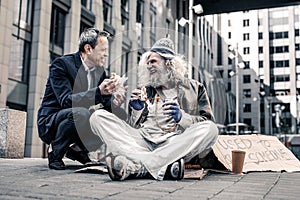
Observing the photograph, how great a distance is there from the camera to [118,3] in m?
20.2

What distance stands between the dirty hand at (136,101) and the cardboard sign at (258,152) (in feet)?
4.41

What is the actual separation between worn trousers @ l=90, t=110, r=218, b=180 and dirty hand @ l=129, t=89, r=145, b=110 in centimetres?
20

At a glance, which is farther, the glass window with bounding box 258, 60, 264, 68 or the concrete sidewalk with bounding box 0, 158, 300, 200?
the glass window with bounding box 258, 60, 264, 68

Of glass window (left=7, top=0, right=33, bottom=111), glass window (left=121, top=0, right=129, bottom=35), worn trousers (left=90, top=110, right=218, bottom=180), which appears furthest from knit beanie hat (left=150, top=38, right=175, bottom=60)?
glass window (left=121, top=0, right=129, bottom=35)

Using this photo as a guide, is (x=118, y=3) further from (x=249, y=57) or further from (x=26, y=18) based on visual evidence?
(x=249, y=57)

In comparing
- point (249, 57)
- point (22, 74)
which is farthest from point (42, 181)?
point (249, 57)

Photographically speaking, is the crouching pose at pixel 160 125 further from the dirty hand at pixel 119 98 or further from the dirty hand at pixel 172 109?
the dirty hand at pixel 119 98

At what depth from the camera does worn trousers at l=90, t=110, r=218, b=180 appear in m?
3.34

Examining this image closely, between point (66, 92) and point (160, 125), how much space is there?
1.01 metres

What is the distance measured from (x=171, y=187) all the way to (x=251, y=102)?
45.3 m

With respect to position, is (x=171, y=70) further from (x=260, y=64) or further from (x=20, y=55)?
(x=260, y=64)

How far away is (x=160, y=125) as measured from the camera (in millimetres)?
3789

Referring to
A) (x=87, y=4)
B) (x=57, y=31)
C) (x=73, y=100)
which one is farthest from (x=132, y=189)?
(x=87, y=4)

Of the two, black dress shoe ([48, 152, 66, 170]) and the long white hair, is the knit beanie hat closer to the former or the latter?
the long white hair
